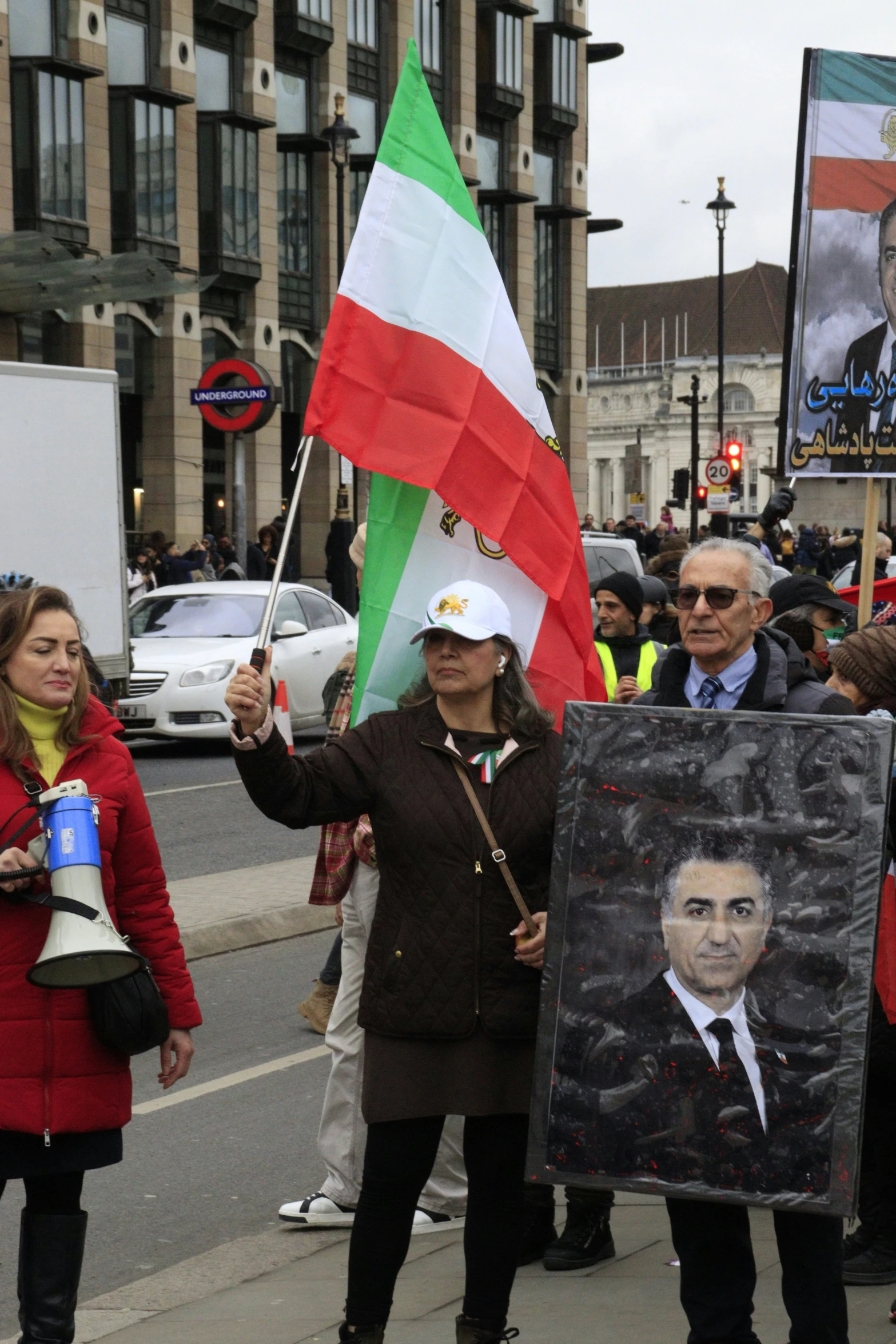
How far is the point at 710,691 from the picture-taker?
4578 mm

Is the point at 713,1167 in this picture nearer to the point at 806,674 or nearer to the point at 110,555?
the point at 806,674

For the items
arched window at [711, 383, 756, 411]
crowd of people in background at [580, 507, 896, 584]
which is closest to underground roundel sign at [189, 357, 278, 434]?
crowd of people in background at [580, 507, 896, 584]

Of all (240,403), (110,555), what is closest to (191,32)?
(240,403)

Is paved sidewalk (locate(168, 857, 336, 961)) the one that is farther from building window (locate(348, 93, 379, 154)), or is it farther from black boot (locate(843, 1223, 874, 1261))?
building window (locate(348, 93, 379, 154))

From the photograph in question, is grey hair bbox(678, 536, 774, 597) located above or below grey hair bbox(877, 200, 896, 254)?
below

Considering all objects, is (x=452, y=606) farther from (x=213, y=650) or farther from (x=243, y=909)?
(x=213, y=650)

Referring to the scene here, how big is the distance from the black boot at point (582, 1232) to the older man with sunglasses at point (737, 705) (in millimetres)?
868

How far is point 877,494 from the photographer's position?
254 inches

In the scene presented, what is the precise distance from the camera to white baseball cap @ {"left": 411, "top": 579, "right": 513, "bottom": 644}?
162 inches

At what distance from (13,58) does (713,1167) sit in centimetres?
3388

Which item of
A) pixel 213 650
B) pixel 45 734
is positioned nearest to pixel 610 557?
pixel 213 650

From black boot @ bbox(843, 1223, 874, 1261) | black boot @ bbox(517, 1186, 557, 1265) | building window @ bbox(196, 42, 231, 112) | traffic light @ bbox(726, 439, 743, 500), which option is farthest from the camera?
building window @ bbox(196, 42, 231, 112)

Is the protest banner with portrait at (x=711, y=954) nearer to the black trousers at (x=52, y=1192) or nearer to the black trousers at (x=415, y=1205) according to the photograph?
the black trousers at (x=415, y=1205)

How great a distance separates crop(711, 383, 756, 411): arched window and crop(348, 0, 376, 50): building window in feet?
395
